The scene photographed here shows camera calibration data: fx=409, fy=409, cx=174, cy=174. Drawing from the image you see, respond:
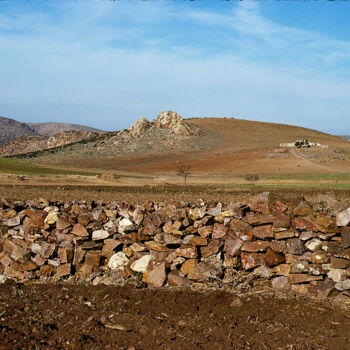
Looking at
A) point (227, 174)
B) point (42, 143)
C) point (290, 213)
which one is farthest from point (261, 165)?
point (42, 143)

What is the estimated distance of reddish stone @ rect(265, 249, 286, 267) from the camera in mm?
7523

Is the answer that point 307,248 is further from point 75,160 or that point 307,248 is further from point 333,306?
point 75,160

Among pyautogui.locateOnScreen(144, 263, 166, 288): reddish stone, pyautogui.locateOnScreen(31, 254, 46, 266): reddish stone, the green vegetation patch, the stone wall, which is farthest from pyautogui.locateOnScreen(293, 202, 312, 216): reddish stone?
the green vegetation patch

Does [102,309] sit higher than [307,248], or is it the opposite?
[307,248]

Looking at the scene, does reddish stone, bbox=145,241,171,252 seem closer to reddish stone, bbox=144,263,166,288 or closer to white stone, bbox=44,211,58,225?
reddish stone, bbox=144,263,166,288

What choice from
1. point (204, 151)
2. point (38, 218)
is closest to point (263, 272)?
point (38, 218)

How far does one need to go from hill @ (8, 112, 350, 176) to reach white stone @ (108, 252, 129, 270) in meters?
67.4

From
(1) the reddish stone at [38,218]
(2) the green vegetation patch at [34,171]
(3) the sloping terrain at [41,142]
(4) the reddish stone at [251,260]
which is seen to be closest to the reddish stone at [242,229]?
(4) the reddish stone at [251,260]

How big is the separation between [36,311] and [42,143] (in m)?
184

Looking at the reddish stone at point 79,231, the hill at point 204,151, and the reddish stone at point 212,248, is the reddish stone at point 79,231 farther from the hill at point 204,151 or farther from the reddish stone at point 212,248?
the hill at point 204,151

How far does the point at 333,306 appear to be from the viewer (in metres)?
6.60

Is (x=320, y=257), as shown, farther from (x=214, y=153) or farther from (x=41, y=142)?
(x=41, y=142)

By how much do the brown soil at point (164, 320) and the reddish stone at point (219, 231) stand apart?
1.22 metres

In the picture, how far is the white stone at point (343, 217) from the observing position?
23.4ft
